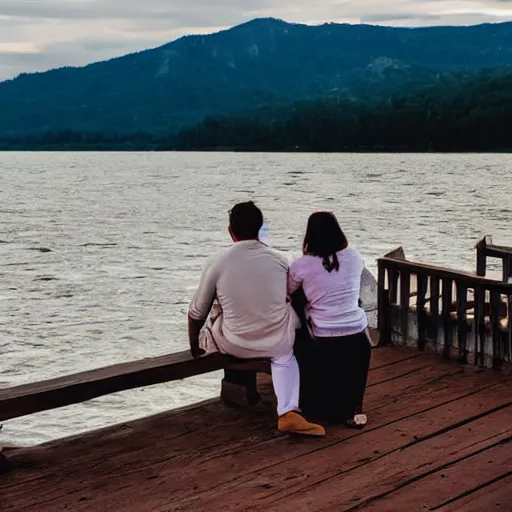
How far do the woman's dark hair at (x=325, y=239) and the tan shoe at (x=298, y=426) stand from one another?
41.7 inches

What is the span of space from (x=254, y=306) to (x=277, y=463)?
1.11m

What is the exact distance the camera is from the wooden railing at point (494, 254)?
34.0 feet

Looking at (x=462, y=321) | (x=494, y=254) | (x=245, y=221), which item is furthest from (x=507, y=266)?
(x=245, y=221)

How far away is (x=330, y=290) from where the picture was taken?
6.43 metres

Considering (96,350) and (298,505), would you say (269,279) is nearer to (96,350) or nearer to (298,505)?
(298,505)

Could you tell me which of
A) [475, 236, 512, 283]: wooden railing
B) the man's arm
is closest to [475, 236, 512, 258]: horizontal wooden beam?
[475, 236, 512, 283]: wooden railing

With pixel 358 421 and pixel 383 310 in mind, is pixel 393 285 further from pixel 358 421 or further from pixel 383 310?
pixel 358 421

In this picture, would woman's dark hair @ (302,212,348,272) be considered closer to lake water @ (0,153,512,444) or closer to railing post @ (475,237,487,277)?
railing post @ (475,237,487,277)

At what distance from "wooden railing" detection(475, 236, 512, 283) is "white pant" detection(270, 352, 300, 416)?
4345 millimetres

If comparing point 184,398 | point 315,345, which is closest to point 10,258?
point 184,398

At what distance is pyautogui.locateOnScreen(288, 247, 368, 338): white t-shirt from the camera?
21.1 feet

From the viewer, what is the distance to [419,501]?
5.19m

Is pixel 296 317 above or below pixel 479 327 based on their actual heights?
above

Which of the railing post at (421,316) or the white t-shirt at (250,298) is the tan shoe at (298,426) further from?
the railing post at (421,316)
